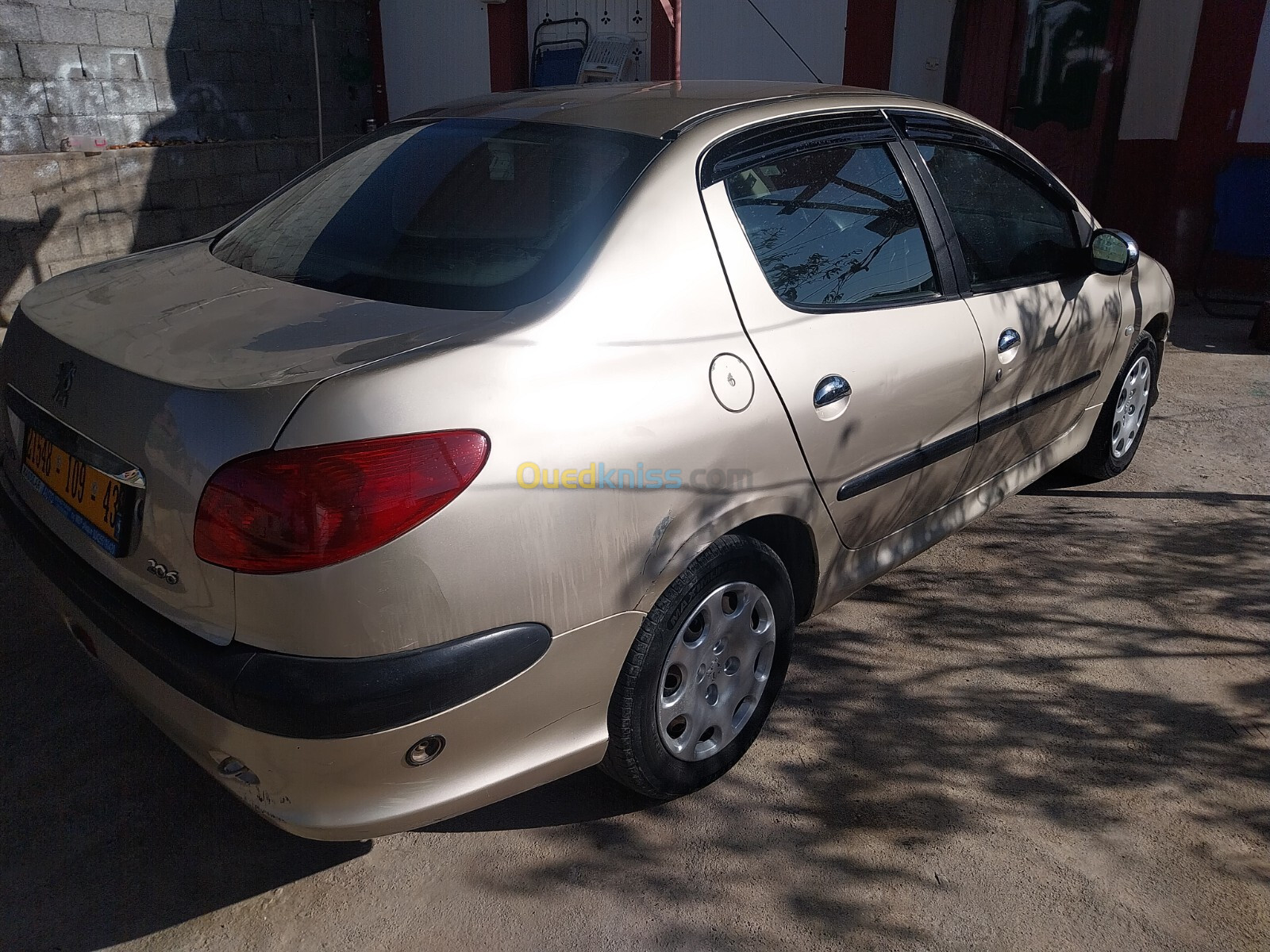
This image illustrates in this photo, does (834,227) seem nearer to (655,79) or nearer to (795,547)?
(795,547)

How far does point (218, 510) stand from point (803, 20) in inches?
330

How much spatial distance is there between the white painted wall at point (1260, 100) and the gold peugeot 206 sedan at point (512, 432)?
20.2 feet

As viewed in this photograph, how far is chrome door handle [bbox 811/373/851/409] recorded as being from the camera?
2469 mm

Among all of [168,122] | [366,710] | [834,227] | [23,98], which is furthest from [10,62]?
[366,710]

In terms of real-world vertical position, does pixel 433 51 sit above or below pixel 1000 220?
above

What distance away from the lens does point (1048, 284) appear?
135 inches

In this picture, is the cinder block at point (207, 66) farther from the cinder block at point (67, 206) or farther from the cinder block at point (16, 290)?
the cinder block at point (16, 290)

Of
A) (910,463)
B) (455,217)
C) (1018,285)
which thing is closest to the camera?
(455,217)

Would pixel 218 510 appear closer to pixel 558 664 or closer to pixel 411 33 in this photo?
pixel 558 664

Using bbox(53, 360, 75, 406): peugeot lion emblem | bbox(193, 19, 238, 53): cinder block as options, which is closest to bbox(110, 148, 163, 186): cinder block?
bbox(193, 19, 238, 53): cinder block

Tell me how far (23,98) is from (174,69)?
4.41 ft

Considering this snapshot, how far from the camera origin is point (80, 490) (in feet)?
6.97

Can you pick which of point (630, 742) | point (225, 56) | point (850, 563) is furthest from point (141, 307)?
point (225, 56)

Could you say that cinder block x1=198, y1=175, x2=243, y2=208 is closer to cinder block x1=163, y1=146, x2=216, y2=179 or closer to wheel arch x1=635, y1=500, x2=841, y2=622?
cinder block x1=163, y1=146, x2=216, y2=179
